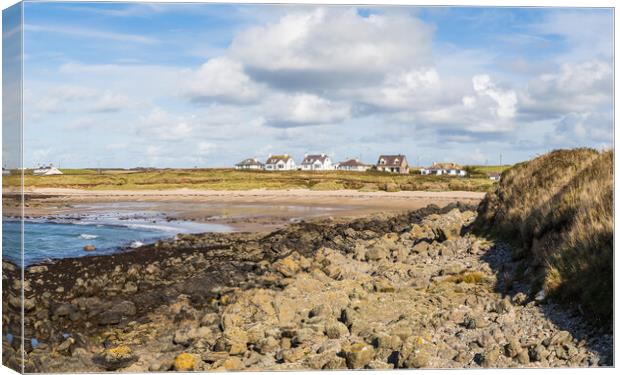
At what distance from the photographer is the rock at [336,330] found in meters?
8.43

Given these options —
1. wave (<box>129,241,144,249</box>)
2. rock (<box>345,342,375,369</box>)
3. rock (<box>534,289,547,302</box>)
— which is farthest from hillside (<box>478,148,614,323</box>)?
wave (<box>129,241,144,249</box>)

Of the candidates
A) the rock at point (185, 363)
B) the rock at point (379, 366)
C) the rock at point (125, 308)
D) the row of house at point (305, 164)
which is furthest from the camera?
the row of house at point (305, 164)

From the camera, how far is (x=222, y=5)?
821 cm

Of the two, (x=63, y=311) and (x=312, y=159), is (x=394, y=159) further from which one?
(x=63, y=311)

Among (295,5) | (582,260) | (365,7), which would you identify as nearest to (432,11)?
(365,7)

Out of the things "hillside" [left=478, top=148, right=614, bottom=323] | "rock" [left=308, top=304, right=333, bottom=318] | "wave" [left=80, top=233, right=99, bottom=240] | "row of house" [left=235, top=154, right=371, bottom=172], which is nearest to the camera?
"hillside" [left=478, top=148, right=614, bottom=323]

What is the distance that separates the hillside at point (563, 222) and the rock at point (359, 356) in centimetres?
281

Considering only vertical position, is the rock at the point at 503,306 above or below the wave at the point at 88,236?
above

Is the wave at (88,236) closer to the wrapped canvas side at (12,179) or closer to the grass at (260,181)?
the grass at (260,181)

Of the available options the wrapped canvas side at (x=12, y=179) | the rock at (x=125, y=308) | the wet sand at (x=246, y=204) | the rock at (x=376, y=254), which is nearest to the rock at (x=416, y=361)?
the wrapped canvas side at (x=12, y=179)

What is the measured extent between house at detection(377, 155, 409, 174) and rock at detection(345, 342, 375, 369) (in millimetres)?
7411

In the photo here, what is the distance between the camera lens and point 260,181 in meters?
23.9

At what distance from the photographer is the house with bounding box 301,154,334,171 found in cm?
1726

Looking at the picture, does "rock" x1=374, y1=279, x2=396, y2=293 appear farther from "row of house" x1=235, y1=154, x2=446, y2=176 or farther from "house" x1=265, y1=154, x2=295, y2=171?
"house" x1=265, y1=154, x2=295, y2=171
